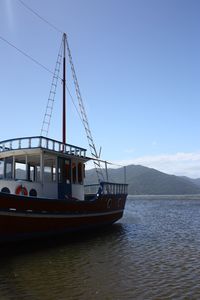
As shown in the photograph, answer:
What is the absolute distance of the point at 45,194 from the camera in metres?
17.7

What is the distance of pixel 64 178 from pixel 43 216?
4049mm

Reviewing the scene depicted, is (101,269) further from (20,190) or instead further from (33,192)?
(33,192)

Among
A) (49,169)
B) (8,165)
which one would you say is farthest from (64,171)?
(8,165)

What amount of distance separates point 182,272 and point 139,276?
1574mm

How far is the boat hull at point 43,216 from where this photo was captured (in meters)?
13.6

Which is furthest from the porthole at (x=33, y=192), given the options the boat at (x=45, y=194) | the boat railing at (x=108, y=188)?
the boat railing at (x=108, y=188)

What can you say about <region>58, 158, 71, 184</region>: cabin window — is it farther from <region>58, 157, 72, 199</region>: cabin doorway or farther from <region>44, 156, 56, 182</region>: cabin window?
<region>44, 156, 56, 182</region>: cabin window

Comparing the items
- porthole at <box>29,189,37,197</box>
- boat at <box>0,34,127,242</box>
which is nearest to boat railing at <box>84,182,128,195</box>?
boat at <box>0,34,127,242</box>

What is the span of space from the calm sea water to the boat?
0.99 metres

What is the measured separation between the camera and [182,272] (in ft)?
36.1

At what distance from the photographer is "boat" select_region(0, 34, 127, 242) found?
14.0m

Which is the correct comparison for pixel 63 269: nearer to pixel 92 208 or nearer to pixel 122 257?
pixel 122 257

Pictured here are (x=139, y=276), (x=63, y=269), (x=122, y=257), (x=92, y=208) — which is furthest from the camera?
(x=92, y=208)

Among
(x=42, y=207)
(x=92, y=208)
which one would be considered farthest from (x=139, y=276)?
(x=92, y=208)
